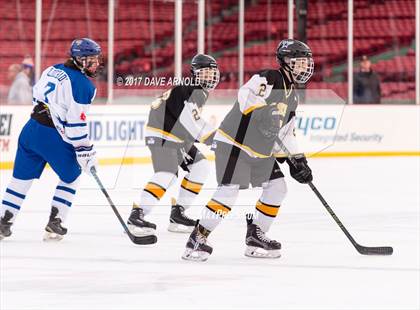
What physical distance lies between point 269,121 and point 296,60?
339mm

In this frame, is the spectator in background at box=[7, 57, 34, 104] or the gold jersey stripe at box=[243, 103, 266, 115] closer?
the gold jersey stripe at box=[243, 103, 266, 115]

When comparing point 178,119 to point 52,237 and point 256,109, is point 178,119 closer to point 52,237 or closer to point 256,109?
point 52,237

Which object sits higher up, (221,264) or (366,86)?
(221,264)

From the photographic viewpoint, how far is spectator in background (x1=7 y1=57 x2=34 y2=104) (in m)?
11.5

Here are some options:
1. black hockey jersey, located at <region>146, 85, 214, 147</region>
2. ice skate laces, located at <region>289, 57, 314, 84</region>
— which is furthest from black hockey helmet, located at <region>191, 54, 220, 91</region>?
ice skate laces, located at <region>289, 57, 314, 84</region>

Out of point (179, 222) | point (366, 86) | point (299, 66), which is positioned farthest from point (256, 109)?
point (366, 86)

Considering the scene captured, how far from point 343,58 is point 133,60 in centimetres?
288

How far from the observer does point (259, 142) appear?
5559 millimetres

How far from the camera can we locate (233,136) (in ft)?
18.3

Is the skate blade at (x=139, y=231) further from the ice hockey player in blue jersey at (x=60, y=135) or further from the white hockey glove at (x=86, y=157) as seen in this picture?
the white hockey glove at (x=86, y=157)

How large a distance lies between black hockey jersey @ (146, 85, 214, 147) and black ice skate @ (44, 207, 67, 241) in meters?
0.67

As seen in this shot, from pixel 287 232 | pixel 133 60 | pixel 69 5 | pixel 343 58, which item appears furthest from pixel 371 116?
pixel 287 232

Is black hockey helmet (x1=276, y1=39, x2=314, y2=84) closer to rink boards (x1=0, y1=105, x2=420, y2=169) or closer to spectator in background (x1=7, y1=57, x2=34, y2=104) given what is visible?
rink boards (x1=0, y1=105, x2=420, y2=169)

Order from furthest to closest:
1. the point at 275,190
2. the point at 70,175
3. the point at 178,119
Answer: the point at 178,119
the point at 70,175
the point at 275,190
